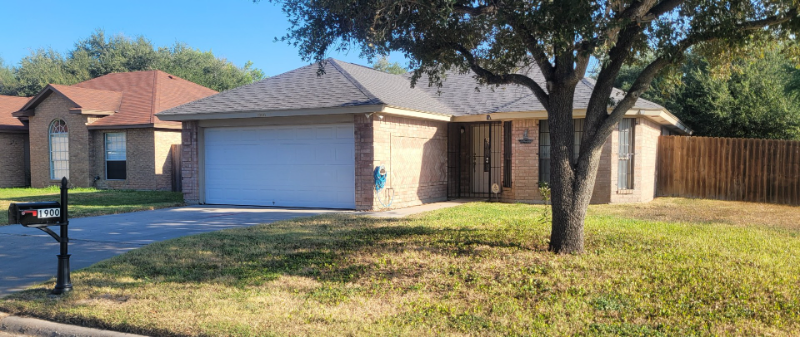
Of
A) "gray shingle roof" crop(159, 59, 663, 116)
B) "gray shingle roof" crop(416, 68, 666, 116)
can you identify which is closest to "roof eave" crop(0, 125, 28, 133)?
"gray shingle roof" crop(159, 59, 663, 116)

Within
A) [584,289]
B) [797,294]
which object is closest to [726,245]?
[797,294]

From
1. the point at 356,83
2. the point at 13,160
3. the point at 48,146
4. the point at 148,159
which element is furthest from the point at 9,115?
the point at 356,83

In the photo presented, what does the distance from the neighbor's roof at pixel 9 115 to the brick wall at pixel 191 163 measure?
41.6ft

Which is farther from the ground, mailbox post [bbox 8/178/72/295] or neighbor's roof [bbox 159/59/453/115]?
neighbor's roof [bbox 159/59/453/115]

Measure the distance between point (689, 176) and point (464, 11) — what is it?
12418 mm

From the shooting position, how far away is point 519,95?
17.0 m

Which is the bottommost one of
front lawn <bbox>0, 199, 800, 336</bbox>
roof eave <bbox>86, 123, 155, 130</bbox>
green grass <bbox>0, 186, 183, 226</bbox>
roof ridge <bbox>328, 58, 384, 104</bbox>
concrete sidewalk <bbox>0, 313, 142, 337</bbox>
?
concrete sidewalk <bbox>0, 313, 142, 337</bbox>

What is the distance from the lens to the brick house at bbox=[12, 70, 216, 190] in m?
20.7

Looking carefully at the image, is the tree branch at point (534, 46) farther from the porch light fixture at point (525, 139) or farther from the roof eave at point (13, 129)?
the roof eave at point (13, 129)

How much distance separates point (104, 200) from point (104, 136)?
560cm

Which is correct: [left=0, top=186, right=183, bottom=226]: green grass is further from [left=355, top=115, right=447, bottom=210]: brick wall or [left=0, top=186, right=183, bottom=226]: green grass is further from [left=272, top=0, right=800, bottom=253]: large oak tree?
[left=272, top=0, right=800, bottom=253]: large oak tree

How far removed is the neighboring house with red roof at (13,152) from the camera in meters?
23.8

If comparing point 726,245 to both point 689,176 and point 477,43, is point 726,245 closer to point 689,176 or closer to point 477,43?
point 477,43

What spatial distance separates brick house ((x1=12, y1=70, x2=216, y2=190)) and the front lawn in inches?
485
